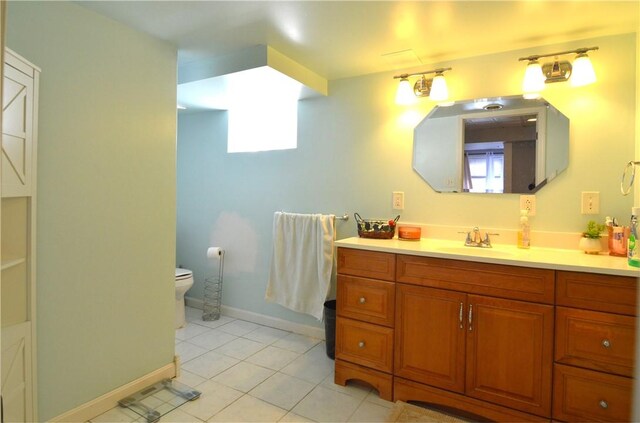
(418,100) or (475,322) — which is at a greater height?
(418,100)

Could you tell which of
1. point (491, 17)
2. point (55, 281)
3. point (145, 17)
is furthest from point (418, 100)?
point (55, 281)

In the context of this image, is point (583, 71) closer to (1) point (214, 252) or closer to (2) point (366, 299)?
(2) point (366, 299)

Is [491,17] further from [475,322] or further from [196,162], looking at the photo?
[196,162]

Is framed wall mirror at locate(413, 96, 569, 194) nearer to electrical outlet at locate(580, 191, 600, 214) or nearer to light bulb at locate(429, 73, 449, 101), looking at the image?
light bulb at locate(429, 73, 449, 101)

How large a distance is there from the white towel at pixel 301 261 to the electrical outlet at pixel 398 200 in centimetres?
48

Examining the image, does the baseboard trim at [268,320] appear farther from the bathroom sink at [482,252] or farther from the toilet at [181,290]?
the bathroom sink at [482,252]

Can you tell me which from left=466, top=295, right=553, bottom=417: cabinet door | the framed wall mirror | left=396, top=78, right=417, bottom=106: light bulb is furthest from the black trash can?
left=396, top=78, right=417, bottom=106: light bulb

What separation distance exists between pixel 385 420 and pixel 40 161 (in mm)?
2086

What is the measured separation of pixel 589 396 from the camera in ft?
5.41

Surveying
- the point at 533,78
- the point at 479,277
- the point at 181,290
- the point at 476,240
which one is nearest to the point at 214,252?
the point at 181,290

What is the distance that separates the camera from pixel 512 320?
181cm

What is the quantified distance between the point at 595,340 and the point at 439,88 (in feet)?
5.31

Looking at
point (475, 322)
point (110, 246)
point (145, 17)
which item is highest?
point (145, 17)

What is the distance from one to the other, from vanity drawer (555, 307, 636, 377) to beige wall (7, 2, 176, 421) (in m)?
2.14
